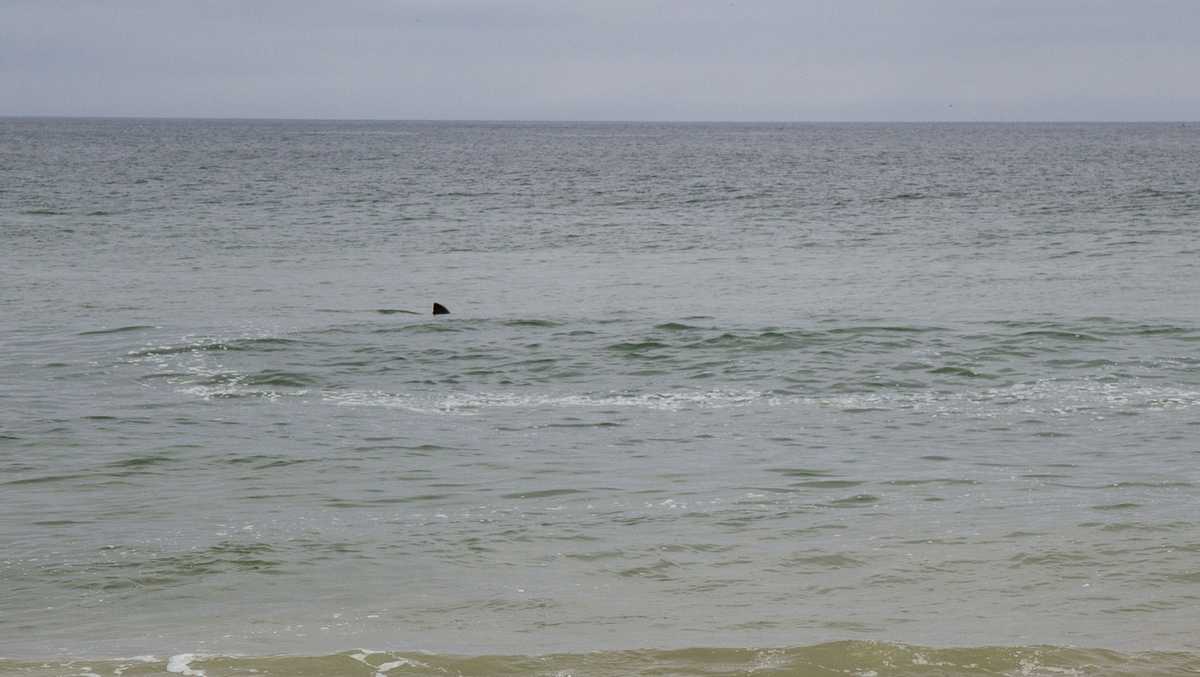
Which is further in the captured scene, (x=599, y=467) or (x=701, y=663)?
(x=599, y=467)

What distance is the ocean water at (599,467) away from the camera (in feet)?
24.5

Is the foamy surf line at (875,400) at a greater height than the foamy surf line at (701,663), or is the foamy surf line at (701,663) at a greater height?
the foamy surf line at (701,663)

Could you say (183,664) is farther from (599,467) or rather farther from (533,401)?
(533,401)

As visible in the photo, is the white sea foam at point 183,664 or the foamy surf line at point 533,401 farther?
the foamy surf line at point 533,401

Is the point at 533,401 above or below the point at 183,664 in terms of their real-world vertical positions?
below

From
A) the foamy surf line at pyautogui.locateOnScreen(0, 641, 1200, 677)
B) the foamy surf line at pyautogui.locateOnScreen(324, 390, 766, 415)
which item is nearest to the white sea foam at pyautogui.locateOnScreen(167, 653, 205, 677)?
the foamy surf line at pyautogui.locateOnScreen(0, 641, 1200, 677)

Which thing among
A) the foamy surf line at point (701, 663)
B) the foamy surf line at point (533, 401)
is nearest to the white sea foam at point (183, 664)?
the foamy surf line at point (701, 663)

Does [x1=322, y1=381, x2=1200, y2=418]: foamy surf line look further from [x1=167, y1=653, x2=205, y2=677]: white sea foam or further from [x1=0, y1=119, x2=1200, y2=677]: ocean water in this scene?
[x1=167, y1=653, x2=205, y2=677]: white sea foam

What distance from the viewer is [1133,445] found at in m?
12.2

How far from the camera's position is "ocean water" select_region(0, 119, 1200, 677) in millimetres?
7473

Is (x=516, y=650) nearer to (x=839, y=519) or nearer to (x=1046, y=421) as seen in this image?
(x=839, y=519)

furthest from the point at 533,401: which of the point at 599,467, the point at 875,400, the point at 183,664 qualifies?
the point at 183,664

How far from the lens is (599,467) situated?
11.6 meters

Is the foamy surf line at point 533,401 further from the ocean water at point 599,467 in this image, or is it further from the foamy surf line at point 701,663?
the foamy surf line at point 701,663
